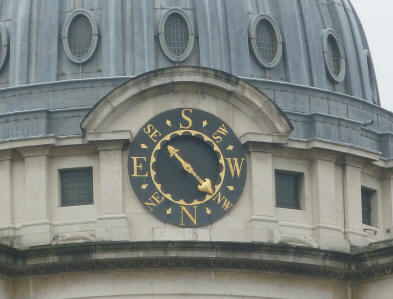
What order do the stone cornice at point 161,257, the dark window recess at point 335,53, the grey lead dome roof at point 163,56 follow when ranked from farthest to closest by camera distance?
1. the dark window recess at point 335,53
2. the grey lead dome roof at point 163,56
3. the stone cornice at point 161,257

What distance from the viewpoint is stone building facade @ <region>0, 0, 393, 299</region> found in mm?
70875

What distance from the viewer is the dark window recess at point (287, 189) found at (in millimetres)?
73500

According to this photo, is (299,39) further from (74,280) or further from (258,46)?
(74,280)

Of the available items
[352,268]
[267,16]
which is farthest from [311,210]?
[267,16]

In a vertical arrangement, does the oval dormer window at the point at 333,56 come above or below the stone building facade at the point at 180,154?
above

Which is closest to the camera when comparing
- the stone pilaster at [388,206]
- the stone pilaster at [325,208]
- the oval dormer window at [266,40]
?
the stone pilaster at [325,208]

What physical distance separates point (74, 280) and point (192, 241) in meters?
3.59

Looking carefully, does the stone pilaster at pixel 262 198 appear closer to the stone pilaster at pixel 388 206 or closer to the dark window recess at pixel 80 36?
the stone pilaster at pixel 388 206

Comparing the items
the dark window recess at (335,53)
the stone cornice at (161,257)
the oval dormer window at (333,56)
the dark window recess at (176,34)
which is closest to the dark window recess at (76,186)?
the stone cornice at (161,257)

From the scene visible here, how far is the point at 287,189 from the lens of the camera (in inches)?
2908

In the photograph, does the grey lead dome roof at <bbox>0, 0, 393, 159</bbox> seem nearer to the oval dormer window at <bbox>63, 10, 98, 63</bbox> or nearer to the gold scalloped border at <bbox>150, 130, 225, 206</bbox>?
the oval dormer window at <bbox>63, 10, 98, 63</bbox>

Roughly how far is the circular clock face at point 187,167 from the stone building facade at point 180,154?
0.27ft

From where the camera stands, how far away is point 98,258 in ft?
230

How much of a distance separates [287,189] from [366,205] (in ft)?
10.8
